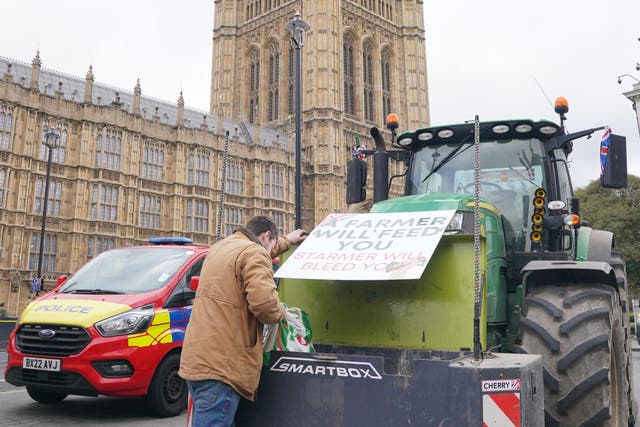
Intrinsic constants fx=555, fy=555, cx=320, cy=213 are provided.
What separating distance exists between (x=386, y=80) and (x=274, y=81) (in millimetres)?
11616

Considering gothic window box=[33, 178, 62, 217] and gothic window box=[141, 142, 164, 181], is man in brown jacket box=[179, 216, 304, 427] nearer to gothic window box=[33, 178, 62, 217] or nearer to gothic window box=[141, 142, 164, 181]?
gothic window box=[33, 178, 62, 217]

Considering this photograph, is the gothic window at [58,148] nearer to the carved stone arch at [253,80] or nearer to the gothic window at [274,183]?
the gothic window at [274,183]

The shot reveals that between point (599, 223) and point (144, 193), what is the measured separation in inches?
1113

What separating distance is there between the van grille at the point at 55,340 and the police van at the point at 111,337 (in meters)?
0.01

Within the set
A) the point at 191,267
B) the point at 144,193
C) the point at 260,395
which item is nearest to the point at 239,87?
the point at 144,193

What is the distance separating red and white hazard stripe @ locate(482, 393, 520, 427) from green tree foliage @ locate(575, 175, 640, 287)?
32400mm

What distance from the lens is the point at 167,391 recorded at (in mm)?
6117

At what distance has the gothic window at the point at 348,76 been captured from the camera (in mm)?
53156

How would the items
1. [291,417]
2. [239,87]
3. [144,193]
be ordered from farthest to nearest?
[239,87] < [144,193] < [291,417]

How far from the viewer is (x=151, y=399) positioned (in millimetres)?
5922

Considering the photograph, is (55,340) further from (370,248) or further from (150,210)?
(150,210)

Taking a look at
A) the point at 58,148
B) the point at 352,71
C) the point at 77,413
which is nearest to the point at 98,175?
the point at 58,148

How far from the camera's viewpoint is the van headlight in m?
5.66

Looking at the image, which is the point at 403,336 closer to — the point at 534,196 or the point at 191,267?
the point at 534,196
